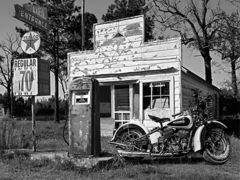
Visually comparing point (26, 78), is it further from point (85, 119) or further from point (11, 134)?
point (85, 119)

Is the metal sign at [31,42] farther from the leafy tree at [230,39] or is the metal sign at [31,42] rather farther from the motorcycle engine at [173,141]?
the leafy tree at [230,39]

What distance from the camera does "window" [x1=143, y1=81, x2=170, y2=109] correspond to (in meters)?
10.5

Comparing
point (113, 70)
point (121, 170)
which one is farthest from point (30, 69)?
point (113, 70)

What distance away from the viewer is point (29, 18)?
318 inches

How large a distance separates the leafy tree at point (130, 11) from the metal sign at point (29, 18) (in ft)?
61.0

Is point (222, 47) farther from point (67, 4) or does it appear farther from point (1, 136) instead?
point (1, 136)

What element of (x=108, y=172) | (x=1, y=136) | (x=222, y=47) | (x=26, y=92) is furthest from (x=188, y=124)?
→ (x=222, y=47)

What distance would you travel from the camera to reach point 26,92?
8039 millimetres

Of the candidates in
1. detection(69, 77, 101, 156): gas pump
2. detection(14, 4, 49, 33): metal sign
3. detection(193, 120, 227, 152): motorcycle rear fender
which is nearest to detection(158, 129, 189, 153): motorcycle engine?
detection(193, 120, 227, 152): motorcycle rear fender

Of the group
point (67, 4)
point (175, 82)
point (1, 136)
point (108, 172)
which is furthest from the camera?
point (67, 4)

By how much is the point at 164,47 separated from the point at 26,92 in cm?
517

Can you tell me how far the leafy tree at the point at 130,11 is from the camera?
26884 mm

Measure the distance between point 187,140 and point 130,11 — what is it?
2251 centimetres

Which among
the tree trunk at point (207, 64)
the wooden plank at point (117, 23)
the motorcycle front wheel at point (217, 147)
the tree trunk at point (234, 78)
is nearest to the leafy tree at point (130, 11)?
the tree trunk at point (207, 64)
